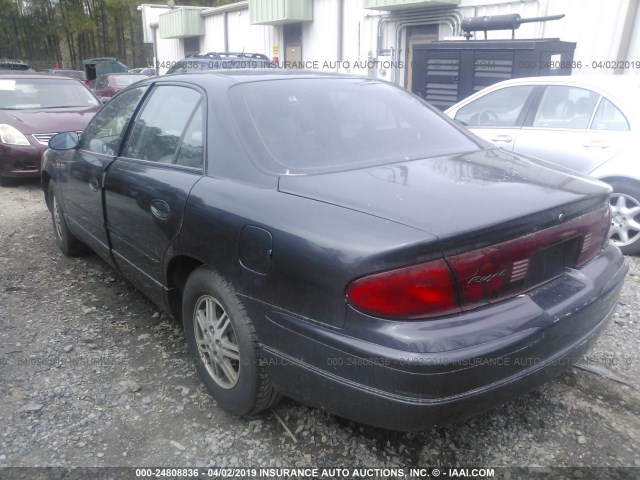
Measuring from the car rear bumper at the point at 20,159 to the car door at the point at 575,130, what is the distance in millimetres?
6073

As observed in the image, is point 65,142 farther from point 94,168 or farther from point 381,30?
point 381,30

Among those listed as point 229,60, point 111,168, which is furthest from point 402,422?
point 229,60

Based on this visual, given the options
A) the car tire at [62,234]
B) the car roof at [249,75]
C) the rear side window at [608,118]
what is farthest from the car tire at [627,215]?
the car tire at [62,234]

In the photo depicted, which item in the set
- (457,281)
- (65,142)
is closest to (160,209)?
(457,281)

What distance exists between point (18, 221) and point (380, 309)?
5.36 metres

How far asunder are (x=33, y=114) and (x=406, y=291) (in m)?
7.59

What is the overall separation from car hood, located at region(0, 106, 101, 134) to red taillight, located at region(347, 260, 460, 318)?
6850 mm

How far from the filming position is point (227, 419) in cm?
256

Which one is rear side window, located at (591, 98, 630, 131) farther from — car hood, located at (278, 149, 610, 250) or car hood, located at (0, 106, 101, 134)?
car hood, located at (0, 106, 101, 134)

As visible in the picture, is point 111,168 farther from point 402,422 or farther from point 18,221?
point 18,221

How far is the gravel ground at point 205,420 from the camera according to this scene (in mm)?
2301

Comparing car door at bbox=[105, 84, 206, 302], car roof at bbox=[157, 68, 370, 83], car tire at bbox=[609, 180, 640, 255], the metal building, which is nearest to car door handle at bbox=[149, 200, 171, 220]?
car door at bbox=[105, 84, 206, 302]

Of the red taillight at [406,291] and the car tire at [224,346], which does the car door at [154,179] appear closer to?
the car tire at [224,346]

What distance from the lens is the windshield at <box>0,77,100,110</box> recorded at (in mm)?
8008
